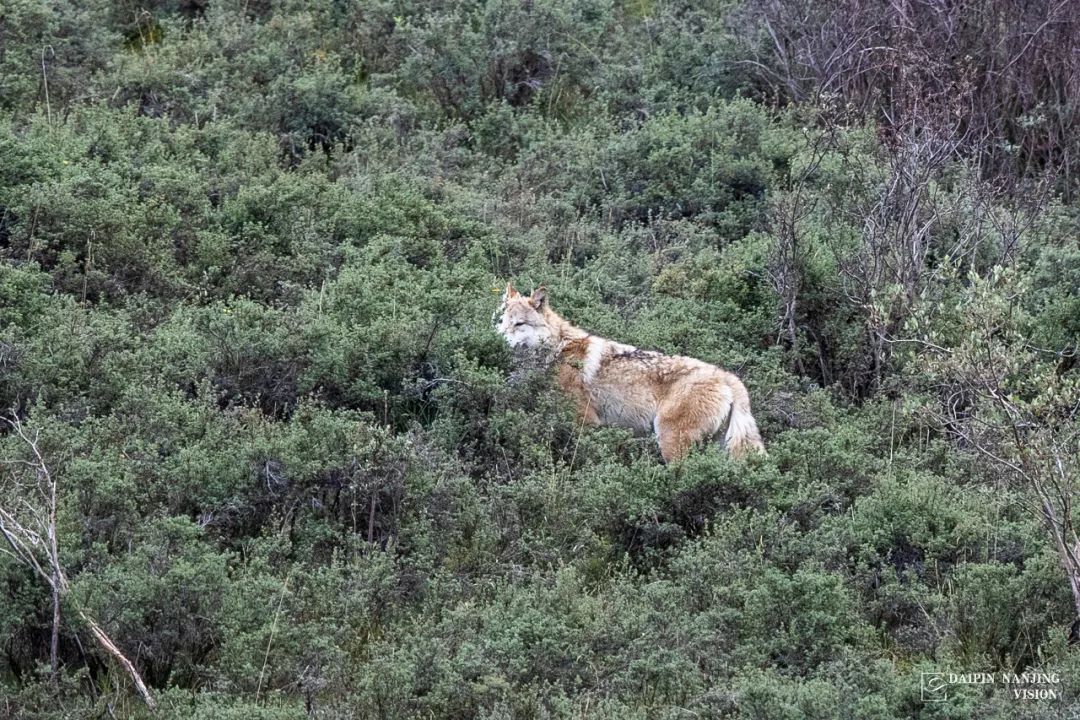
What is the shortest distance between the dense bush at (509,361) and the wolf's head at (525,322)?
25cm

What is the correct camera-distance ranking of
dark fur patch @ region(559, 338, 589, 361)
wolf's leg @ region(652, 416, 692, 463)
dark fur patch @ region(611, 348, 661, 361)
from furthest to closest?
dark fur patch @ region(559, 338, 589, 361) < dark fur patch @ region(611, 348, 661, 361) < wolf's leg @ region(652, 416, 692, 463)

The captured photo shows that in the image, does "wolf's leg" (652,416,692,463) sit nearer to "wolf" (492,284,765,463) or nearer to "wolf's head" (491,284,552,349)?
"wolf" (492,284,765,463)

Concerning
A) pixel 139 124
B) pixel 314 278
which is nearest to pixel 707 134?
pixel 314 278

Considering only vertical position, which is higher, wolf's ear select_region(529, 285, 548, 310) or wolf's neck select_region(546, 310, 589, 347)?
wolf's ear select_region(529, 285, 548, 310)

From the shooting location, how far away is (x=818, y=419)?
9.18 m

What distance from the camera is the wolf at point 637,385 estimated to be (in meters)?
8.77

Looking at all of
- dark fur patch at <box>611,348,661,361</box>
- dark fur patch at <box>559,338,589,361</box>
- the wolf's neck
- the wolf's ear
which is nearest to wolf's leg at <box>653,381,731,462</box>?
dark fur patch at <box>611,348,661,361</box>

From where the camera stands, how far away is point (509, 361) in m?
9.34

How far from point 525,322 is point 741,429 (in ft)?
6.06

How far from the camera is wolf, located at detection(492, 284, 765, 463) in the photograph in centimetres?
877

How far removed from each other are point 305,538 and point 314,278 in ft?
13.3

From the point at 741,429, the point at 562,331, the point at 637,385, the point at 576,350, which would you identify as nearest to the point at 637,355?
the point at 637,385

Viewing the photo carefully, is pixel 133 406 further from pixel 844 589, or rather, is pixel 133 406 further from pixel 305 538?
pixel 844 589

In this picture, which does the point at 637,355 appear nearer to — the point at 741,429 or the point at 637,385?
the point at 637,385
